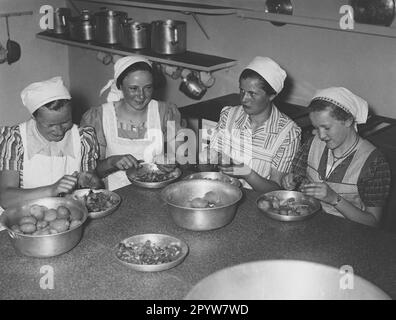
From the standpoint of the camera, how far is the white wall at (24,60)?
4.89 meters

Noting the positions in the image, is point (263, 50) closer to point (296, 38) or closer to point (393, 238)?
point (296, 38)

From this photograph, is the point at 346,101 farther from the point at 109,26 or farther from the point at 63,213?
the point at 109,26

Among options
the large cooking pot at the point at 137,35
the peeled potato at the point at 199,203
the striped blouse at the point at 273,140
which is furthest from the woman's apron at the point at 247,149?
the large cooking pot at the point at 137,35

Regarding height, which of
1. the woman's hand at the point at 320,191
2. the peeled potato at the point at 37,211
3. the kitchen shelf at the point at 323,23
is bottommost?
the peeled potato at the point at 37,211

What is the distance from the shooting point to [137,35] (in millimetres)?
4336

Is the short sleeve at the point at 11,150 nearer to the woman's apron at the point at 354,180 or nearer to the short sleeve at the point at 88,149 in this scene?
the short sleeve at the point at 88,149

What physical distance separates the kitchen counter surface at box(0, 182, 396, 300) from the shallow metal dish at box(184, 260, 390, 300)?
1.30ft

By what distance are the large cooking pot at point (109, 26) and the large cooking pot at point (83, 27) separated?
0.10m

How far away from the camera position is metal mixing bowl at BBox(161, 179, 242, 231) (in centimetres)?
202
